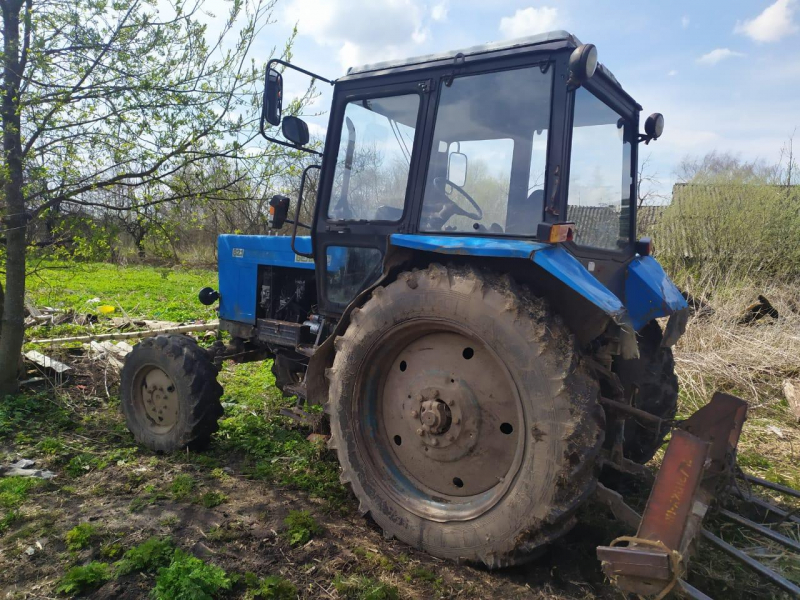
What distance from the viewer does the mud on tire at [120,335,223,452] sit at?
381cm

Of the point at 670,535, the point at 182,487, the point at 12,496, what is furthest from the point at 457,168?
the point at 12,496

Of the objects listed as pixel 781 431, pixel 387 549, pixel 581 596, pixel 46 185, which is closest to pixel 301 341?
pixel 387 549

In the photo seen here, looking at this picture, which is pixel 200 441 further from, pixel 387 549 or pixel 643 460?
pixel 643 460

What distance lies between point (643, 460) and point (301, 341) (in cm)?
246

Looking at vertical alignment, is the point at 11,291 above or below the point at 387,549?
above

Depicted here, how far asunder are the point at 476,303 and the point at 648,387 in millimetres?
1722

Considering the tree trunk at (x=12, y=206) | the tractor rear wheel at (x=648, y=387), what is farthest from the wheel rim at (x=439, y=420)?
the tree trunk at (x=12, y=206)

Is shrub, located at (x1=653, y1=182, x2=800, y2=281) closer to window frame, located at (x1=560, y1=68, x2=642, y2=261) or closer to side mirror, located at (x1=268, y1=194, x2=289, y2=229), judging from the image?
window frame, located at (x1=560, y1=68, x2=642, y2=261)

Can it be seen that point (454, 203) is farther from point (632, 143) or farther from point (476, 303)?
point (632, 143)

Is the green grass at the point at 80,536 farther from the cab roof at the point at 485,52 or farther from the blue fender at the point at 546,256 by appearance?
the cab roof at the point at 485,52

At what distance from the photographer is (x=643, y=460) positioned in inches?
139

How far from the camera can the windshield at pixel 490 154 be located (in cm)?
274

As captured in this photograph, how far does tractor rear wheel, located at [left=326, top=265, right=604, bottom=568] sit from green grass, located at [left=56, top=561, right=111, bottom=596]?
1197 mm

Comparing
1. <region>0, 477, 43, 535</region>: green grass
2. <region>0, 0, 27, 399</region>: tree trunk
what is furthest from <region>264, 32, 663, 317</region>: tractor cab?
<region>0, 0, 27, 399</region>: tree trunk
